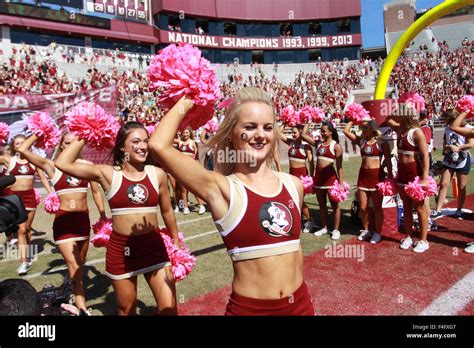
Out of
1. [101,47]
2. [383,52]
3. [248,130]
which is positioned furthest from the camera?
[383,52]

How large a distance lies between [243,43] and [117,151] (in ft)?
134

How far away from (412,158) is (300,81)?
34982 millimetres

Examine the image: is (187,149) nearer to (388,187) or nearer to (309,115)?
(309,115)

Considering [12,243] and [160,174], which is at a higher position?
[160,174]

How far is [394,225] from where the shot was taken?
20.8 ft

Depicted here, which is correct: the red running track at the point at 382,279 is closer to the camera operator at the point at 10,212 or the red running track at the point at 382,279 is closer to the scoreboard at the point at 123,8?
the camera operator at the point at 10,212

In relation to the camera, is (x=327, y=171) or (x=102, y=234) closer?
(x=102, y=234)

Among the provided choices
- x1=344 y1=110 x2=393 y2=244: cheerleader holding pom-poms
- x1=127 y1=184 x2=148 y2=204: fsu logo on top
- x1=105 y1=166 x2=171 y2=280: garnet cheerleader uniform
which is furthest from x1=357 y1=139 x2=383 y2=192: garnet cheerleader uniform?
x1=127 y1=184 x2=148 y2=204: fsu logo on top

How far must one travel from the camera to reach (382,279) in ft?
14.6

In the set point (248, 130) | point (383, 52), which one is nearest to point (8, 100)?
point (248, 130)

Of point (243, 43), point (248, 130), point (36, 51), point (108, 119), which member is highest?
point (243, 43)

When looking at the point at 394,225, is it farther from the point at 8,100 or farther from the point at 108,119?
the point at 8,100

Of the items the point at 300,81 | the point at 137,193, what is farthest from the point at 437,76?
the point at 137,193
